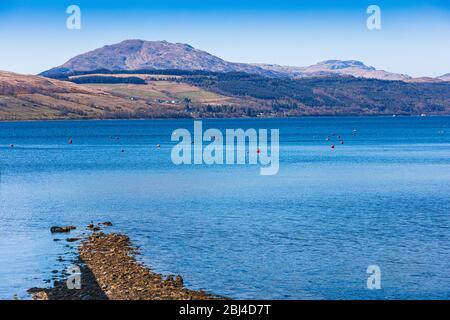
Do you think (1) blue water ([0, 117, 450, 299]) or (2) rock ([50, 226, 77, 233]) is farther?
(2) rock ([50, 226, 77, 233])

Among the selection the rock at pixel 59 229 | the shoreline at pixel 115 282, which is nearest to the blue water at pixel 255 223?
the shoreline at pixel 115 282

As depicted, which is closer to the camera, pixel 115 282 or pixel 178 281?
pixel 115 282

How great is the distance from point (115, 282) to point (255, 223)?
1841 cm

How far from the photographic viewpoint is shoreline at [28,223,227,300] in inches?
1174

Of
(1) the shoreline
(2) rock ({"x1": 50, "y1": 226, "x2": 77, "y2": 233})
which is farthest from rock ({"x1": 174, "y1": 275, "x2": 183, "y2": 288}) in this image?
(2) rock ({"x1": 50, "y1": 226, "x2": 77, "y2": 233})

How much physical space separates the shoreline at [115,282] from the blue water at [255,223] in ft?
3.15

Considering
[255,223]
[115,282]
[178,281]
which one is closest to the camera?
[115,282]

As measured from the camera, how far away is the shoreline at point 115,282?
29812 mm

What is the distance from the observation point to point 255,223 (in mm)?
49094

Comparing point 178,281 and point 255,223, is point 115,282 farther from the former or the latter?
point 255,223

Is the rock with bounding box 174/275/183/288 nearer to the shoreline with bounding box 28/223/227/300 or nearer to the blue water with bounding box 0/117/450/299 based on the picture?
the shoreline with bounding box 28/223/227/300

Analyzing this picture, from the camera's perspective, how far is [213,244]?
4153 centimetres

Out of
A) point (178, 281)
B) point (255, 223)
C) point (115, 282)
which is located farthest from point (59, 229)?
point (178, 281)

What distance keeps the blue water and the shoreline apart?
0.96 metres
